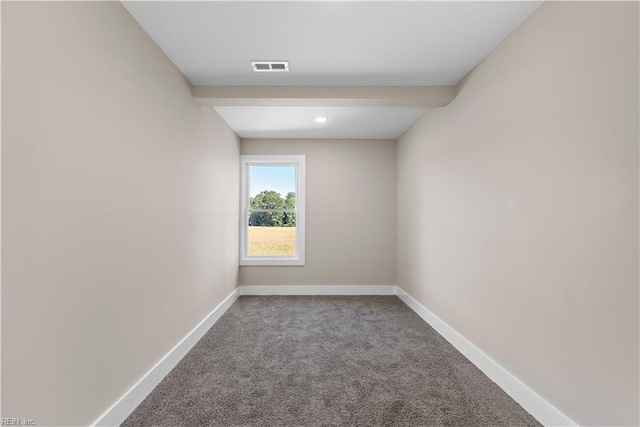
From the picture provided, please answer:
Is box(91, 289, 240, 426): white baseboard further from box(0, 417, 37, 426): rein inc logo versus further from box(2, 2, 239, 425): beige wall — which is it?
box(0, 417, 37, 426): rein inc logo

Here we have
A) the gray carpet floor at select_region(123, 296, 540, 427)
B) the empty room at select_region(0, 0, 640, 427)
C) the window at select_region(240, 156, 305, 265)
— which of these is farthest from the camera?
the window at select_region(240, 156, 305, 265)

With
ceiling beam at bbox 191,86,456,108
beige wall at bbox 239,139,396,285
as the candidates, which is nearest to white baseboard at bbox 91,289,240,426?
beige wall at bbox 239,139,396,285

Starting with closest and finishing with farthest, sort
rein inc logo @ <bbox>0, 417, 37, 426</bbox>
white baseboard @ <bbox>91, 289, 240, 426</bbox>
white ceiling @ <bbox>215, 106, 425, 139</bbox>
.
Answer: rein inc logo @ <bbox>0, 417, 37, 426</bbox>, white baseboard @ <bbox>91, 289, 240, 426</bbox>, white ceiling @ <bbox>215, 106, 425, 139</bbox>

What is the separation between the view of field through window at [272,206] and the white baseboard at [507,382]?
2.54 m

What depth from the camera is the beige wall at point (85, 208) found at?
1107 millimetres

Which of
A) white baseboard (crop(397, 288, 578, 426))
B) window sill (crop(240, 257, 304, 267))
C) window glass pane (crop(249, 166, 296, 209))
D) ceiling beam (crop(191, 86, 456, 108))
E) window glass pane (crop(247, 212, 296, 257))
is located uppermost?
ceiling beam (crop(191, 86, 456, 108))

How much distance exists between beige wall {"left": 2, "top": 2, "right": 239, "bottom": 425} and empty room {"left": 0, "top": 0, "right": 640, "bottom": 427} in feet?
0.03

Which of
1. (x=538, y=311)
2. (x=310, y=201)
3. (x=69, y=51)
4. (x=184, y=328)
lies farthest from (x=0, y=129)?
(x=310, y=201)

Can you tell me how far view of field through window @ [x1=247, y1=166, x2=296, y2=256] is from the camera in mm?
4625

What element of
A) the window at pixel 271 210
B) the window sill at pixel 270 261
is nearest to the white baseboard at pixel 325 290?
the window sill at pixel 270 261

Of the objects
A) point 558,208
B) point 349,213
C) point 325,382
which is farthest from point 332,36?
point 349,213

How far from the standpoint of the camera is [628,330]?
123 cm

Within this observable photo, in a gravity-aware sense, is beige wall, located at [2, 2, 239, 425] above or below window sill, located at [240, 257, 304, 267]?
above

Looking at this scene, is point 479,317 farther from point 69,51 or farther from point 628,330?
point 69,51
